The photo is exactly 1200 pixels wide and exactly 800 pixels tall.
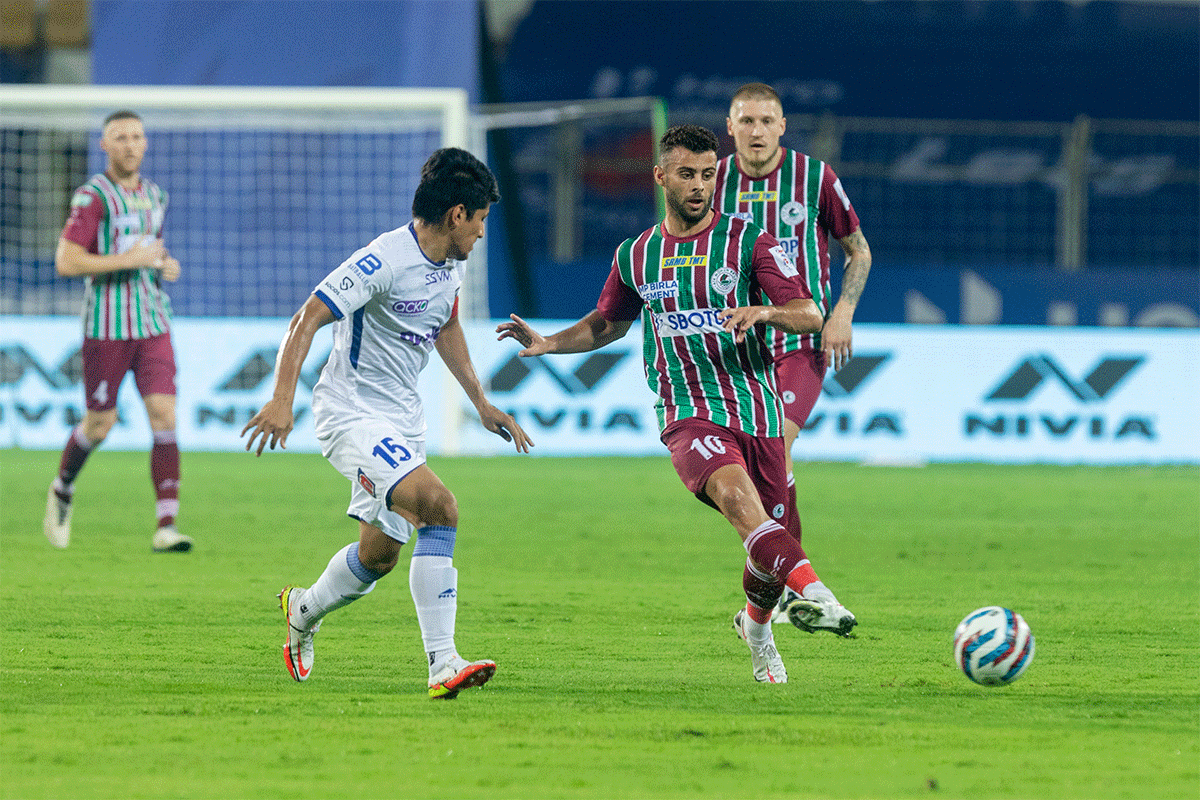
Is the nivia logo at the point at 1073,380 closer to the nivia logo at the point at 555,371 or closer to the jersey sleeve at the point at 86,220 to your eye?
the nivia logo at the point at 555,371

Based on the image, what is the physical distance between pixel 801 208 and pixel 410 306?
80.0 inches

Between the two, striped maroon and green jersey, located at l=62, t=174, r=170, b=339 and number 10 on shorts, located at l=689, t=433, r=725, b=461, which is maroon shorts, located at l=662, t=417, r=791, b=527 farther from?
striped maroon and green jersey, located at l=62, t=174, r=170, b=339

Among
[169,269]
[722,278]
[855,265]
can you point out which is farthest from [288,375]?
[169,269]

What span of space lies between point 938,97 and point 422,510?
17101mm

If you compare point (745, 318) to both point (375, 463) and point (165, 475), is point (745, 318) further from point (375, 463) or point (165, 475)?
point (165, 475)

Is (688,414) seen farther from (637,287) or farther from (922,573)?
(922,573)

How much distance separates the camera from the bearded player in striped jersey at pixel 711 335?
4988 mm

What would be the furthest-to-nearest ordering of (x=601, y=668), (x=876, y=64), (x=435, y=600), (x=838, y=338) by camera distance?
(x=876, y=64) < (x=838, y=338) < (x=601, y=668) < (x=435, y=600)

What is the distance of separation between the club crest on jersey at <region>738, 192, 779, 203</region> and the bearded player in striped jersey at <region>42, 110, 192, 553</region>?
3.53 m

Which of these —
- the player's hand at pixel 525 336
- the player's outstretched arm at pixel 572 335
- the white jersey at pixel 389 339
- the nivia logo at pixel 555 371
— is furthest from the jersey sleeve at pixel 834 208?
the nivia logo at pixel 555 371

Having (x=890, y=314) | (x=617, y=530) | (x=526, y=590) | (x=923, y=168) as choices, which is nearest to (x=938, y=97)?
(x=923, y=168)

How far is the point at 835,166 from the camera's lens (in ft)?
59.7

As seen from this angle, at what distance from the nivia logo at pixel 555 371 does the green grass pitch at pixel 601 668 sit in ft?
11.9

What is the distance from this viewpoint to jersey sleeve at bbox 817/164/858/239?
6.30m
